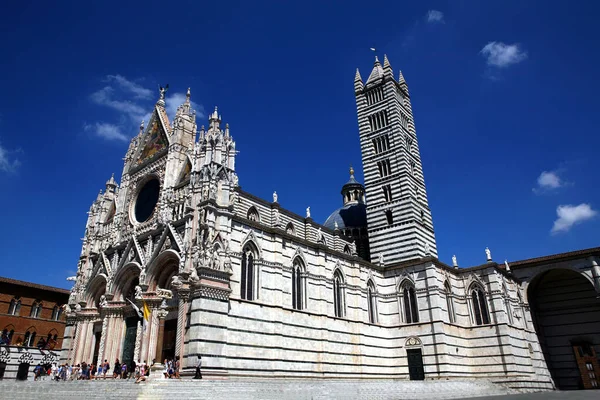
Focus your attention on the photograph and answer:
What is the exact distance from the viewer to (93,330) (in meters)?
27.4

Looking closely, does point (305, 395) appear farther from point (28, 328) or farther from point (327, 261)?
point (28, 328)

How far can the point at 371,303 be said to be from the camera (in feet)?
98.5

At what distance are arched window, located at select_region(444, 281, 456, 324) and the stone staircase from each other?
25.0 ft

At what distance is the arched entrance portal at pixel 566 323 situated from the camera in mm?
33000

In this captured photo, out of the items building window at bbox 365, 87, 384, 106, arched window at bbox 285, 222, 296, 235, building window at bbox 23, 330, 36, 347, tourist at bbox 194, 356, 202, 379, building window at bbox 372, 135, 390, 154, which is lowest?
tourist at bbox 194, 356, 202, 379

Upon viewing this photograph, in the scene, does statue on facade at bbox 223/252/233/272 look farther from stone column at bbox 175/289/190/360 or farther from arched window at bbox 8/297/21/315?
arched window at bbox 8/297/21/315

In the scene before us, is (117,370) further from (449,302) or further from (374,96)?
(374,96)

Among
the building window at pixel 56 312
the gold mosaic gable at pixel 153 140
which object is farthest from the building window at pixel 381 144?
the building window at pixel 56 312

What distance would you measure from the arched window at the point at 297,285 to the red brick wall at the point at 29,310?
2099 centimetres

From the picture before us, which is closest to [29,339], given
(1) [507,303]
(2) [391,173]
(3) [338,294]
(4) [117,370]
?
(4) [117,370]

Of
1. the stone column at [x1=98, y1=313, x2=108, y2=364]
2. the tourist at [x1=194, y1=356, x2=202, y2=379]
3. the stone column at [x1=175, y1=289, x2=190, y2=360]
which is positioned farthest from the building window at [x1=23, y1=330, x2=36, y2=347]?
the tourist at [x1=194, y1=356, x2=202, y2=379]

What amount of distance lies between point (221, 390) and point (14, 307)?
24.4m

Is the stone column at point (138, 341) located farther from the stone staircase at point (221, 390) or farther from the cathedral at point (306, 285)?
the stone staircase at point (221, 390)

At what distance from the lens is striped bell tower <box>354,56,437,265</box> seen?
3316 cm
